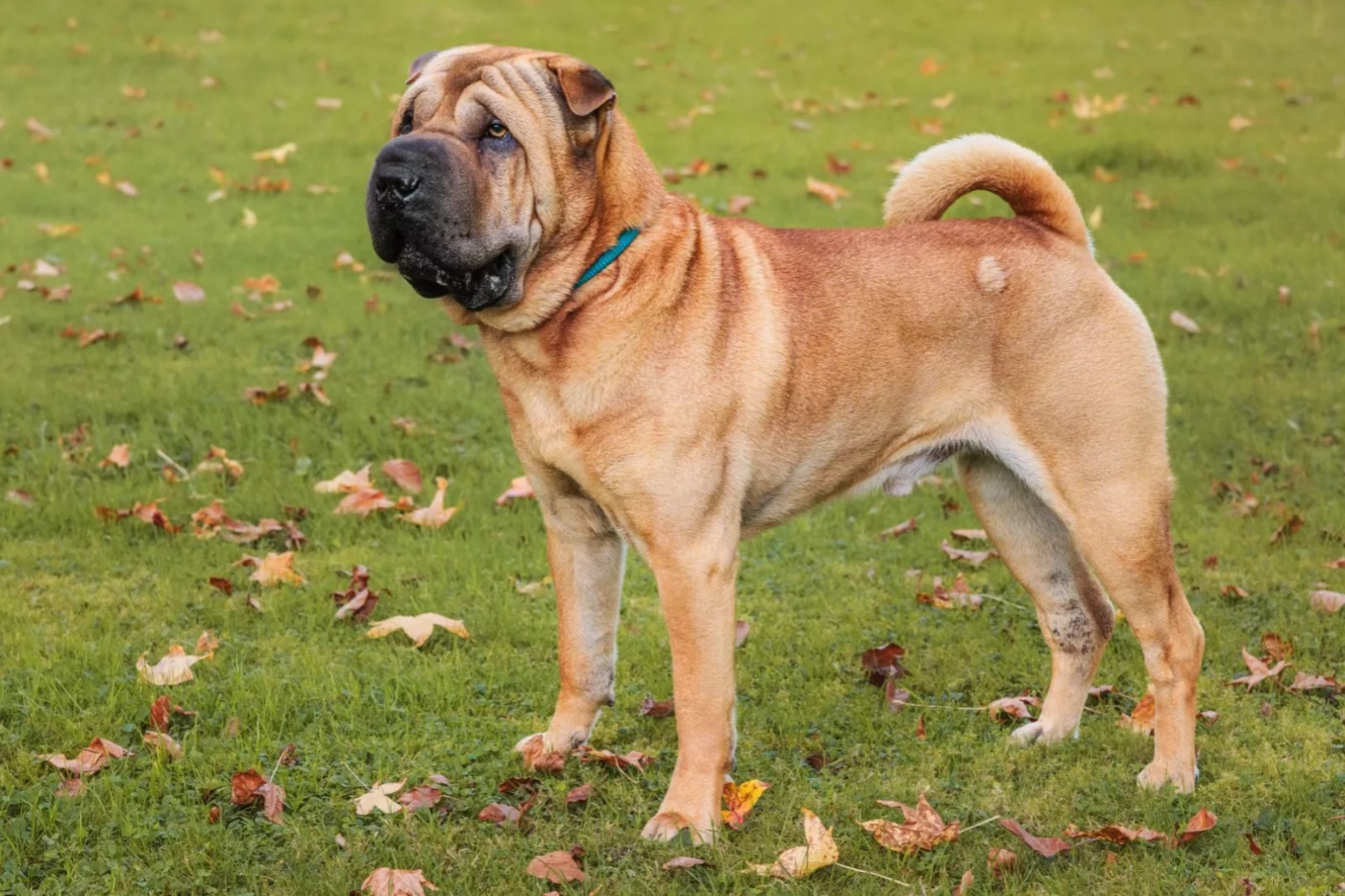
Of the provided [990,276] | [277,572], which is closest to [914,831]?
[990,276]

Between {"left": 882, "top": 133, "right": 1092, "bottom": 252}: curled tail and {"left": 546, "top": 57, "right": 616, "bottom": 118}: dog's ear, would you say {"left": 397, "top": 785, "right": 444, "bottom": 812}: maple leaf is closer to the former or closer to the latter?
{"left": 546, "top": 57, "right": 616, "bottom": 118}: dog's ear

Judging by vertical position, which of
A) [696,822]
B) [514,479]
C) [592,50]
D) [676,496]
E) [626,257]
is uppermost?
[626,257]

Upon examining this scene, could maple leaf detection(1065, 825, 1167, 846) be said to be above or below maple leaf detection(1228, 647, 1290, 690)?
above

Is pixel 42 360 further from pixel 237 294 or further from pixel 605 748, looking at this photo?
pixel 605 748

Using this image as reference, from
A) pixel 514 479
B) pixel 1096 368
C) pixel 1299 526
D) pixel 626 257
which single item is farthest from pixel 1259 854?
pixel 514 479

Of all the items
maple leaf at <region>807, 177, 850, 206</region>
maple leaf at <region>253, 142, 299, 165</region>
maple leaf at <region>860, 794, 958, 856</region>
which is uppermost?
maple leaf at <region>860, 794, 958, 856</region>

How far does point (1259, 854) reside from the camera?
12.9 ft

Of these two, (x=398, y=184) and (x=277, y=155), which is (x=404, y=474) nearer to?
(x=398, y=184)

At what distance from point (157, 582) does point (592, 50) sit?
12.7m

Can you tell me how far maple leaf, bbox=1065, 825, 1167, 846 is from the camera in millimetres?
3953

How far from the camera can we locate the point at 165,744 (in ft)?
14.1

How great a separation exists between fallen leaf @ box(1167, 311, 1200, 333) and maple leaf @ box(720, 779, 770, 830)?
576 centimetres

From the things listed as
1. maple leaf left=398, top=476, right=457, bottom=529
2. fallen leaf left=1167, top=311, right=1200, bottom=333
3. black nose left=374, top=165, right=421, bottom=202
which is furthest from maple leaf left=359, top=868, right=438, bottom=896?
fallen leaf left=1167, top=311, right=1200, bottom=333

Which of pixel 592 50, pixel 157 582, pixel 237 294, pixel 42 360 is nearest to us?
pixel 157 582
